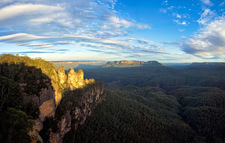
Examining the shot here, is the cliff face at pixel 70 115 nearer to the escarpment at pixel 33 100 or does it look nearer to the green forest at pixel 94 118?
the escarpment at pixel 33 100

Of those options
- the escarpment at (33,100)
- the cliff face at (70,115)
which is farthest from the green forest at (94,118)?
the cliff face at (70,115)

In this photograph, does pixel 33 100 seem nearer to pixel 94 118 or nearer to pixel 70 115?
pixel 70 115

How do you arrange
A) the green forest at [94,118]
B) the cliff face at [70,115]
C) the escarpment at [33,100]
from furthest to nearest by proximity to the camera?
the cliff face at [70,115] < the escarpment at [33,100] < the green forest at [94,118]

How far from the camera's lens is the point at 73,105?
69.0 metres

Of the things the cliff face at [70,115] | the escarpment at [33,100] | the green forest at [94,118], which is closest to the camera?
the green forest at [94,118]

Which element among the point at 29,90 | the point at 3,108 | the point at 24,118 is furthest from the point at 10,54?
the point at 24,118

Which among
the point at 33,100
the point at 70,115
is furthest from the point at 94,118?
the point at 33,100

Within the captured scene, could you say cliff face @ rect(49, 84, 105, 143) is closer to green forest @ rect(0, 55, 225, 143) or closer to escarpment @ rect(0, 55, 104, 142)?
escarpment @ rect(0, 55, 104, 142)

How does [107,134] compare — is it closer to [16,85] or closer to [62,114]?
[62,114]

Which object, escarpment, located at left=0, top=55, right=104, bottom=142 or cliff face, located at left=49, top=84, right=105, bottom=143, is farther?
cliff face, located at left=49, top=84, right=105, bottom=143

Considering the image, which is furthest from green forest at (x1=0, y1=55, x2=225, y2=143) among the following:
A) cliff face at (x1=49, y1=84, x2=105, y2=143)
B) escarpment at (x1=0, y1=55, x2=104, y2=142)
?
cliff face at (x1=49, y1=84, x2=105, y2=143)

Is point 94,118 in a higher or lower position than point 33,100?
lower

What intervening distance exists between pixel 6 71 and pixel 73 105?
125 feet

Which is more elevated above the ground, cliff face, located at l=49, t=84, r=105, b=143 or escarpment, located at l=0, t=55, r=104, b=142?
escarpment, located at l=0, t=55, r=104, b=142
